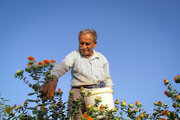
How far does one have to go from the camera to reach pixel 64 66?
8.74ft

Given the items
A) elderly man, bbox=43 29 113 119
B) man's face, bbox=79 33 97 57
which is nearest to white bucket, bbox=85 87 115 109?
elderly man, bbox=43 29 113 119

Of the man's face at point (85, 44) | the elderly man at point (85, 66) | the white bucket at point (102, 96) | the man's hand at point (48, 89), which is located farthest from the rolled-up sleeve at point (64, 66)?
the white bucket at point (102, 96)

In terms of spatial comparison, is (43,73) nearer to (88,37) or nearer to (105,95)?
(105,95)

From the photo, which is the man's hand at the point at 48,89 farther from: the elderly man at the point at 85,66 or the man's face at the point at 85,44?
the man's face at the point at 85,44

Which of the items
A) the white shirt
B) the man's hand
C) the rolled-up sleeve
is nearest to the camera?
the man's hand

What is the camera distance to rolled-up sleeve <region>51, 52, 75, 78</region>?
2442mm

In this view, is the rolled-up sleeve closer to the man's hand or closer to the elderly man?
the elderly man

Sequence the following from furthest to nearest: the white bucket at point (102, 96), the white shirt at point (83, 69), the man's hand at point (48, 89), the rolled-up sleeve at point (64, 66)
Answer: the white shirt at point (83, 69) < the rolled-up sleeve at point (64, 66) < the white bucket at point (102, 96) < the man's hand at point (48, 89)

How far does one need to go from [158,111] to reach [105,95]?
965mm

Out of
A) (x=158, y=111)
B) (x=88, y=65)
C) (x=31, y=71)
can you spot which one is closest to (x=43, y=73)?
(x=31, y=71)

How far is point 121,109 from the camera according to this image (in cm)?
257

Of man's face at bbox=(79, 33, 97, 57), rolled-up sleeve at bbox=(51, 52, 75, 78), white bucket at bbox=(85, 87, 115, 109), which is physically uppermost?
man's face at bbox=(79, 33, 97, 57)

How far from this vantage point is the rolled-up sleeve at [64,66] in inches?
96.1

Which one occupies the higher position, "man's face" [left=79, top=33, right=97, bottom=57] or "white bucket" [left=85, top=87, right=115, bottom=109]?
"man's face" [left=79, top=33, right=97, bottom=57]
